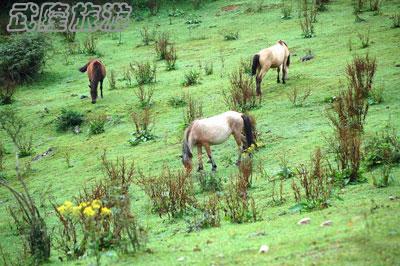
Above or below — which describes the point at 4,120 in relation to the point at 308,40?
below

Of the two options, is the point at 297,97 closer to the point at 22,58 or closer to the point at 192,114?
the point at 192,114

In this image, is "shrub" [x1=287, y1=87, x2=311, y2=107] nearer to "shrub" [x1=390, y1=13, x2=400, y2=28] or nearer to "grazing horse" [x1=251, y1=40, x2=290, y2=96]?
"grazing horse" [x1=251, y1=40, x2=290, y2=96]

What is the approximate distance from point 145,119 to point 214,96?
9.32ft

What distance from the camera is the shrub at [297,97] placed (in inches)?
587

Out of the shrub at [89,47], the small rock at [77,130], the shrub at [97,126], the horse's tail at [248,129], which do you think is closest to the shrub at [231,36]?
the shrub at [89,47]

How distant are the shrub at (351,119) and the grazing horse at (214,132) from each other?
175cm

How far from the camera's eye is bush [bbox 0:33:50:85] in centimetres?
2147

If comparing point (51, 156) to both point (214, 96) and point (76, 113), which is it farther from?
point (214, 96)

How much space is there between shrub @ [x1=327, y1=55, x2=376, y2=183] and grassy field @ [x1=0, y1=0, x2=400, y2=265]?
0.37 metres

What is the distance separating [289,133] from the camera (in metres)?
13.2

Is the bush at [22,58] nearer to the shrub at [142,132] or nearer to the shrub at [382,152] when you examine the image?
the shrub at [142,132]

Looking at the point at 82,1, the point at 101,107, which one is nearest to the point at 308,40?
the point at 101,107

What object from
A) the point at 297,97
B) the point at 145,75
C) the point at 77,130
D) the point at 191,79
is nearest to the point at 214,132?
the point at 297,97

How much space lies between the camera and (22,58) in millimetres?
21609
